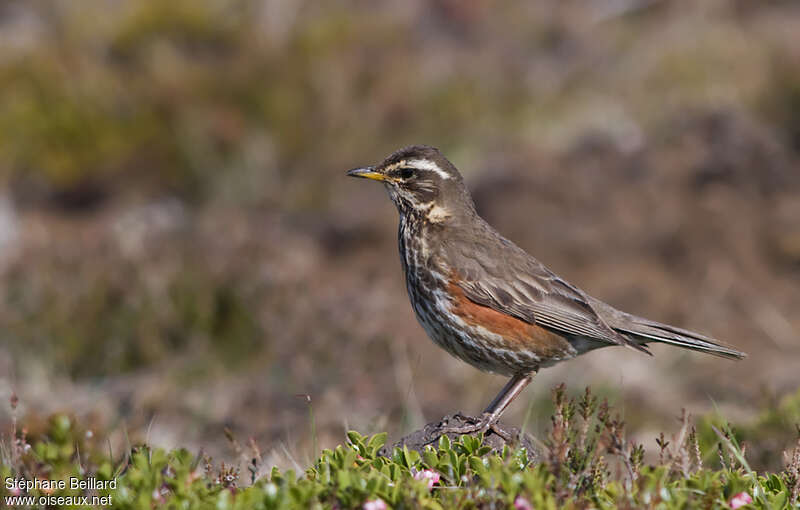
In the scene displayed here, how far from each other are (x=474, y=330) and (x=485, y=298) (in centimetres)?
24

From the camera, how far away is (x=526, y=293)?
6.61 m

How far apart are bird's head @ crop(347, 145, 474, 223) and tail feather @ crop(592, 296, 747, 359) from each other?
45.6 inches

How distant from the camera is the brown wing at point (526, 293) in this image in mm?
6441

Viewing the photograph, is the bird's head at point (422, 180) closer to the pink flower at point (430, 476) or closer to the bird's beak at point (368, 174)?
the bird's beak at point (368, 174)

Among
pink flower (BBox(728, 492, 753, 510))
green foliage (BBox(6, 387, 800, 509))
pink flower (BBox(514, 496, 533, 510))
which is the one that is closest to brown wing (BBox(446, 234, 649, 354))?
green foliage (BBox(6, 387, 800, 509))

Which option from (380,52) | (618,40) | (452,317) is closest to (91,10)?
(380,52)

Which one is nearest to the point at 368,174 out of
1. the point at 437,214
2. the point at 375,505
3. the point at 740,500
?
the point at 437,214

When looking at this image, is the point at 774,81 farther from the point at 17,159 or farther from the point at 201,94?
the point at 17,159

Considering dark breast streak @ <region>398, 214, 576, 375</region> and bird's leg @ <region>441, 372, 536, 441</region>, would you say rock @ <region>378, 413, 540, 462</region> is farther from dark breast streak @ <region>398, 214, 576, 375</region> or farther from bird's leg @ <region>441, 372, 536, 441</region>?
dark breast streak @ <region>398, 214, 576, 375</region>

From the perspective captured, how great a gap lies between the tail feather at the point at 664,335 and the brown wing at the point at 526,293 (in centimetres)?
16

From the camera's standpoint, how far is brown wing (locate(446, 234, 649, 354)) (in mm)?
6441

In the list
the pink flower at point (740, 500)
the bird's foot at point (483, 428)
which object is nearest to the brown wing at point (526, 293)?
the bird's foot at point (483, 428)

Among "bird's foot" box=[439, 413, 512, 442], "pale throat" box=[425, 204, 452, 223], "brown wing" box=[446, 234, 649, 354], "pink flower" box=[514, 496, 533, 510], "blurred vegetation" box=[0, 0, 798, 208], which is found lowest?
"bird's foot" box=[439, 413, 512, 442]

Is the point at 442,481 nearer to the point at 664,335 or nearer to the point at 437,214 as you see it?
the point at 664,335
